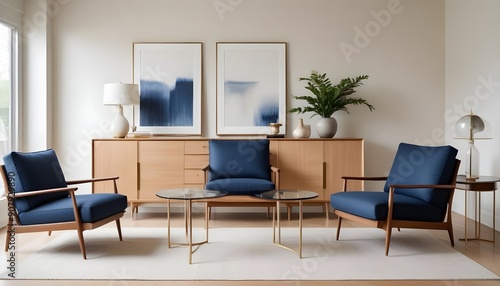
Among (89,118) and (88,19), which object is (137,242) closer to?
(89,118)

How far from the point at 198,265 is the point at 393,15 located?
4.26 meters

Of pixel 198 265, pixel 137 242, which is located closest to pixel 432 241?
pixel 198 265

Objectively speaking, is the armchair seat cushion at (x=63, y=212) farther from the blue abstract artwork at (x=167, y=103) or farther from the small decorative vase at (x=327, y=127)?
the small decorative vase at (x=327, y=127)

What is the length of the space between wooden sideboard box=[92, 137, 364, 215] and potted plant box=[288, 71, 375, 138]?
0.24 meters

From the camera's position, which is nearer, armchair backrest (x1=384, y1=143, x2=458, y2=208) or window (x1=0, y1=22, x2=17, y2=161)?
armchair backrest (x1=384, y1=143, x2=458, y2=208)

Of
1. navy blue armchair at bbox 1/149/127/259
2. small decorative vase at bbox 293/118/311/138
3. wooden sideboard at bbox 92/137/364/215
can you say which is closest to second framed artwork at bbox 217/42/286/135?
small decorative vase at bbox 293/118/311/138

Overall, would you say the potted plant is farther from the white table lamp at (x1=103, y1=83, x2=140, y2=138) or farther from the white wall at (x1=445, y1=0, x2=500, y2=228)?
the white table lamp at (x1=103, y1=83, x2=140, y2=138)

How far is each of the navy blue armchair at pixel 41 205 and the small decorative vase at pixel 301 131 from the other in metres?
2.49

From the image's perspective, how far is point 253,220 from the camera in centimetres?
514

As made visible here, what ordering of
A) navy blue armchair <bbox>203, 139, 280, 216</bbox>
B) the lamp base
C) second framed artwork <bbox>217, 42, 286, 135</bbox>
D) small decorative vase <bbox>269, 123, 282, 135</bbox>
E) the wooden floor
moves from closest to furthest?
the wooden floor, navy blue armchair <bbox>203, 139, 280, 216</bbox>, the lamp base, small decorative vase <bbox>269, 123, 282, 135</bbox>, second framed artwork <bbox>217, 42, 286, 135</bbox>

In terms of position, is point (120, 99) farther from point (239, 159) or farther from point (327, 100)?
point (327, 100)

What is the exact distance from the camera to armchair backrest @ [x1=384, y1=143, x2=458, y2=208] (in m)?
3.73

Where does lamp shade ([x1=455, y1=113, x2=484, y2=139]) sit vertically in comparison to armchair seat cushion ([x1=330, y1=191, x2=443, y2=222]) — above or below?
above

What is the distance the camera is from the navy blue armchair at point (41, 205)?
3477 mm
